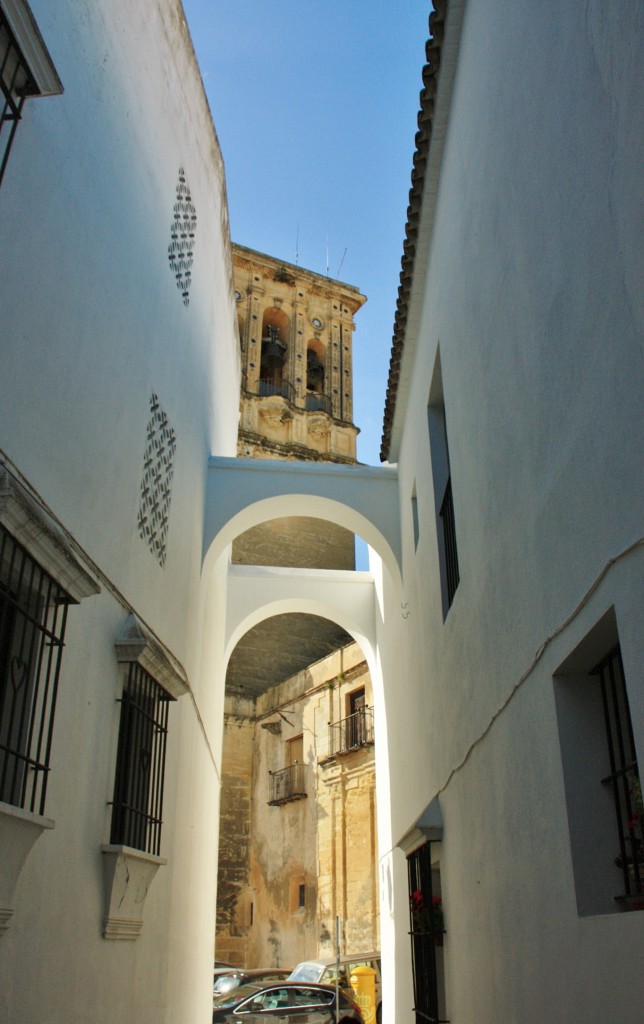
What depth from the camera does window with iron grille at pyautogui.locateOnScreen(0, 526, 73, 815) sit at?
12.4 feet

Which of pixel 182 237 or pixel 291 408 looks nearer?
pixel 182 237

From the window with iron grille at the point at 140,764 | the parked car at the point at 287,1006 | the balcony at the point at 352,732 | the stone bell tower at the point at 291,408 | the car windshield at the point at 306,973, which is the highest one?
the stone bell tower at the point at 291,408

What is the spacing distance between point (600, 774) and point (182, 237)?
5.45 m

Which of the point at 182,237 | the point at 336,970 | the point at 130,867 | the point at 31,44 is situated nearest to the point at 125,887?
the point at 130,867

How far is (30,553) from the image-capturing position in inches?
152

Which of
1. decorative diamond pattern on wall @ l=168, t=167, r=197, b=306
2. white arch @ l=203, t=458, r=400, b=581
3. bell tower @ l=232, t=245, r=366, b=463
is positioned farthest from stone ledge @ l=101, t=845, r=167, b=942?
bell tower @ l=232, t=245, r=366, b=463

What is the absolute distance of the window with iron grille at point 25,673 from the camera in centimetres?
378

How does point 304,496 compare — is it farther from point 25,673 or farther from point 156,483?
point 25,673

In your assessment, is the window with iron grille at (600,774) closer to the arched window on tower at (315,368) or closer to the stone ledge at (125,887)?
the stone ledge at (125,887)

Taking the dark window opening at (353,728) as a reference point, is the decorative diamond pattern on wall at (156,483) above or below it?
below

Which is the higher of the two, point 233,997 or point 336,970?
point 336,970

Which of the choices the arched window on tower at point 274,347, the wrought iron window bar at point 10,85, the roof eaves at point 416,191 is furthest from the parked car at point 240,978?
the arched window on tower at point 274,347

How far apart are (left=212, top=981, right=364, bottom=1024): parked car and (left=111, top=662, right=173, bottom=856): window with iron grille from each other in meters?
5.84

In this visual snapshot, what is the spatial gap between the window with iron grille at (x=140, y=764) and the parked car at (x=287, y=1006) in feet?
19.2
